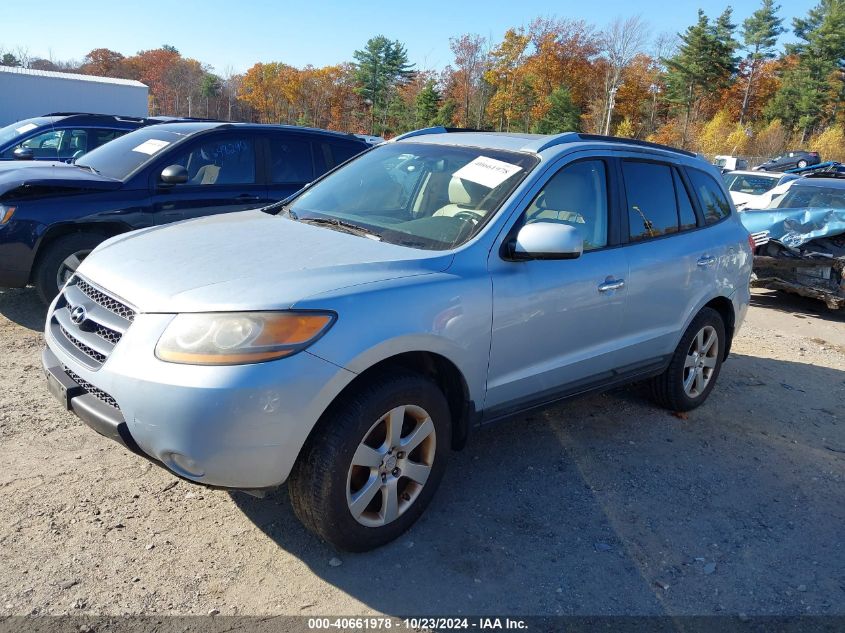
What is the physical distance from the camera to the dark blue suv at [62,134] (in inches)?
383

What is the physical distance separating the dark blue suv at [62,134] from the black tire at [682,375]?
8.78 m

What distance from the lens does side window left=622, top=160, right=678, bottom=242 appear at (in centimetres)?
409

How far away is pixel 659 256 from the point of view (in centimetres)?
412

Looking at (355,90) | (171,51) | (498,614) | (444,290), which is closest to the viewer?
(498,614)

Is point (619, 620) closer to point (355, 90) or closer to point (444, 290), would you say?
point (444, 290)

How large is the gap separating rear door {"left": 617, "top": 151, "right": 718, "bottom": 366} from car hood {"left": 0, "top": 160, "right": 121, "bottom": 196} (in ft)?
Result: 14.1


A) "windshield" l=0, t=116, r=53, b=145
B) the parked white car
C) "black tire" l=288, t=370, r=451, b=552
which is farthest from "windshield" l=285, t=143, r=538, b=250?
the parked white car

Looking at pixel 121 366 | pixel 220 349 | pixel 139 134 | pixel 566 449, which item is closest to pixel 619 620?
pixel 566 449

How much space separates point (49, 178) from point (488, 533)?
465 centimetres

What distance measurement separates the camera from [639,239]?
4.05 m

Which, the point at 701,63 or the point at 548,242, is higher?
the point at 701,63

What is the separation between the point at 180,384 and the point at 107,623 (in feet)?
3.00

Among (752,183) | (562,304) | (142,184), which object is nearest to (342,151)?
(142,184)

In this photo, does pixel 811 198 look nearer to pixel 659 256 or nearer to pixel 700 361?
pixel 700 361
